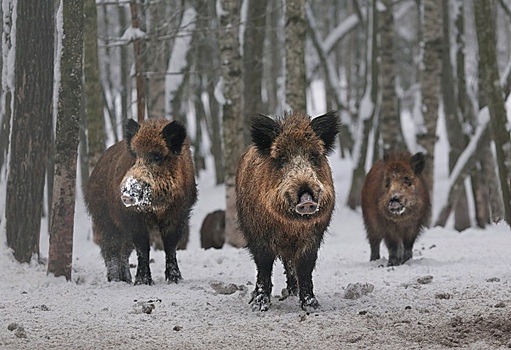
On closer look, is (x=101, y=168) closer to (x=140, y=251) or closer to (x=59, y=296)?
(x=140, y=251)

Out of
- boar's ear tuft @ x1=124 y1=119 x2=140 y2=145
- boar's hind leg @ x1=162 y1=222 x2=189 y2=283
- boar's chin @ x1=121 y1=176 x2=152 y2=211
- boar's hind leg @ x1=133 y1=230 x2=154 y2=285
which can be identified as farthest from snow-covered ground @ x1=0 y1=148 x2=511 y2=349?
boar's ear tuft @ x1=124 y1=119 x2=140 y2=145

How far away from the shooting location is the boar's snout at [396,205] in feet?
34.4

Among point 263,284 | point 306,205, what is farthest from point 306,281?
point 306,205

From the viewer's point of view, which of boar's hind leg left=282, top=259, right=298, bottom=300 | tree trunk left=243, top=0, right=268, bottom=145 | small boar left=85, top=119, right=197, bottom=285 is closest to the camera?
boar's hind leg left=282, top=259, right=298, bottom=300

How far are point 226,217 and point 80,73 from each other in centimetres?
613

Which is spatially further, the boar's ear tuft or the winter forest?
the boar's ear tuft

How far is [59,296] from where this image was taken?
320 inches

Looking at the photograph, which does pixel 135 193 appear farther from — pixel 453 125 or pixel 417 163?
pixel 453 125

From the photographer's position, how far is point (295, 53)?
13.4 metres

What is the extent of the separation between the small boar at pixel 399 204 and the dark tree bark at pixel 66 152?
13.2 feet

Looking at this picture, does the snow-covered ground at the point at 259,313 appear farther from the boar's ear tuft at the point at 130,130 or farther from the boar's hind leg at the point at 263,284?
the boar's ear tuft at the point at 130,130

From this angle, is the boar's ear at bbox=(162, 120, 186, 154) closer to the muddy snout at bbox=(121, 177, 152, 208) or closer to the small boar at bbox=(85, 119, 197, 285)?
the small boar at bbox=(85, 119, 197, 285)

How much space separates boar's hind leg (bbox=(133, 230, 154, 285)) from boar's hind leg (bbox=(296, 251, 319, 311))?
2193mm

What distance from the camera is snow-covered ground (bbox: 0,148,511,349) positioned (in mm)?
6336
